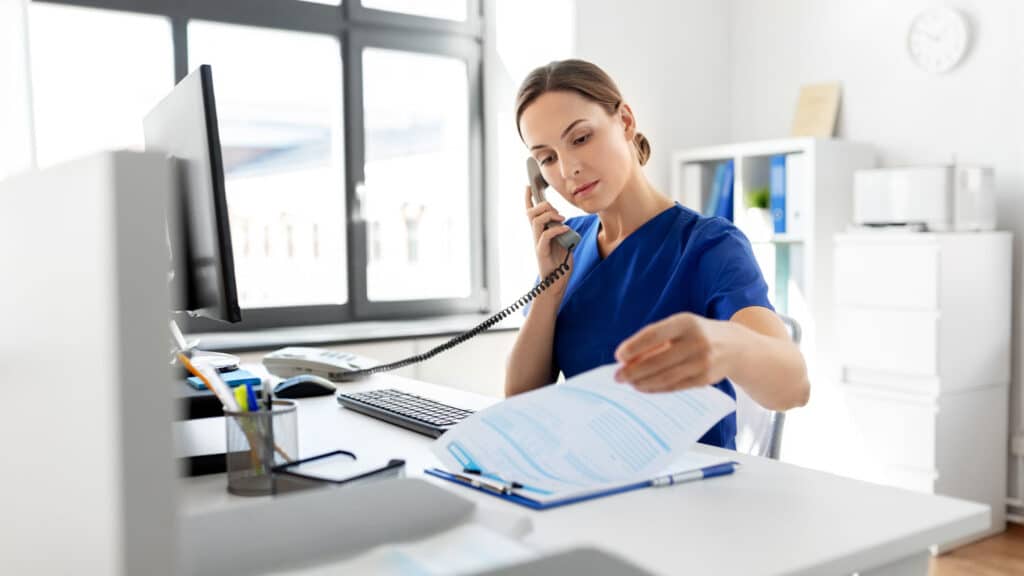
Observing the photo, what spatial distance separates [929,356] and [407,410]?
7.36 feet

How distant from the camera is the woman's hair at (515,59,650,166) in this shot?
5.04ft

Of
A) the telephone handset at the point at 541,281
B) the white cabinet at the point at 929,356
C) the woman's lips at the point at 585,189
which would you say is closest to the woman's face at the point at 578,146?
the woman's lips at the point at 585,189

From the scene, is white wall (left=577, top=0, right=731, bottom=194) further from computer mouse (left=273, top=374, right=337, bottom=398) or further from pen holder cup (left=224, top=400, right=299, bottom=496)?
pen holder cup (left=224, top=400, right=299, bottom=496)

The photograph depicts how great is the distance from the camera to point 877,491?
3.26ft

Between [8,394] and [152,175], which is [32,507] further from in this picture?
[152,175]

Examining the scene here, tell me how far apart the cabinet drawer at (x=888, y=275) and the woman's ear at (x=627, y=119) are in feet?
5.96

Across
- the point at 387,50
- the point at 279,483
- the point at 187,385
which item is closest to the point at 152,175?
the point at 279,483

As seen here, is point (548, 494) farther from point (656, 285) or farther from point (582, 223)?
point (582, 223)

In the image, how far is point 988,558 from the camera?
2996mm

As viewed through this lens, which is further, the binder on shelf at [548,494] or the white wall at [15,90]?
the white wall at [15,90]

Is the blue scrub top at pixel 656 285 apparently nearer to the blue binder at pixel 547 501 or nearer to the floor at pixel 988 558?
the blue binder at pixel 547 501

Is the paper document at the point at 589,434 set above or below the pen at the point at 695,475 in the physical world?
above

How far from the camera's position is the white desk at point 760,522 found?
0.78 metres

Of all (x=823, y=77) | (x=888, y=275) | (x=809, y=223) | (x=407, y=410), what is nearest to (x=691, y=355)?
(x=407, y=410)
